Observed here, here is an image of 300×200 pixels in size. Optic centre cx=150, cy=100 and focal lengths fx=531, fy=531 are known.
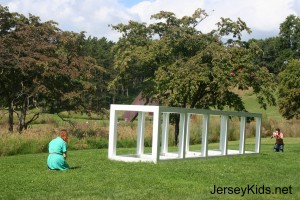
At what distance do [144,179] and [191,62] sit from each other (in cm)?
1406

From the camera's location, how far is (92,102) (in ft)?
103

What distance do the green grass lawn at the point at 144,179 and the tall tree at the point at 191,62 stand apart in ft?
29.6

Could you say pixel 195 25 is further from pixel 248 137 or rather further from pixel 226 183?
pixel 226 183

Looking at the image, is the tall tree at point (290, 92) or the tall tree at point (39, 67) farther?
the tall tree at point (290, 92)

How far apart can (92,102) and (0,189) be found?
20.1m

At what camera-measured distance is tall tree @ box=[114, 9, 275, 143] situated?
26.0 m

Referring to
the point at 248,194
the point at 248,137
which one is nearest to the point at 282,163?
the point at 248,194

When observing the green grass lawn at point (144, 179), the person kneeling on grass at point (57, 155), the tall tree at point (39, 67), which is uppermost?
the tall tree at point (39, 67)

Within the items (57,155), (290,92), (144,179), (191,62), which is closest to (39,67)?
(191,62)

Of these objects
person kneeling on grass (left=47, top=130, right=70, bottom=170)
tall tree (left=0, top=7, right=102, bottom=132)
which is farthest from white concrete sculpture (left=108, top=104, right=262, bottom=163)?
tall tree (left=0, top=7, right=102, bottom=132)

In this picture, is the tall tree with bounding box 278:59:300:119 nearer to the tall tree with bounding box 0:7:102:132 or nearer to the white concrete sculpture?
the tall tree with bounding box 0:7:102:132

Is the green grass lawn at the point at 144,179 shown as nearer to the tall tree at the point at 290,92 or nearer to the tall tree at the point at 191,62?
the tall tree at the point at 191,62

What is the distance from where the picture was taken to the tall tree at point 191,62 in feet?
85.4

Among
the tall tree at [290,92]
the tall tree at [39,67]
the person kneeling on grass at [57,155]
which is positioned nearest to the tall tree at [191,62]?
the tall tree at [39,67]
